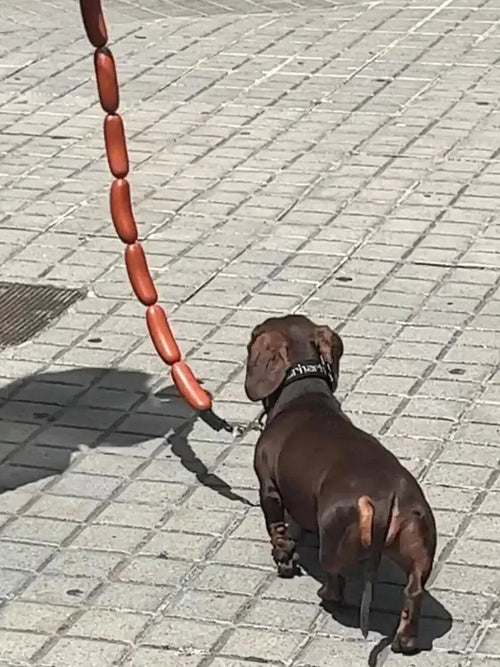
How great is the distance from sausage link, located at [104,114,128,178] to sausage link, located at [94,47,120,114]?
4 cm

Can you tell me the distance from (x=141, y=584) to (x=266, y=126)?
5658 millimetres

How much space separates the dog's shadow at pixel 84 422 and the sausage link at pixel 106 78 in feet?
4.69

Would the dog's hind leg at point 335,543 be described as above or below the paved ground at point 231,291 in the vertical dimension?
above

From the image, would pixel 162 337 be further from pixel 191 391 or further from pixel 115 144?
pixel 115 144

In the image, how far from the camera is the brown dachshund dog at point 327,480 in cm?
524

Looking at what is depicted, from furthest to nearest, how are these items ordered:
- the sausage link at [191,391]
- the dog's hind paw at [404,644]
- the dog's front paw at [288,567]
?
the sausage link at [191,391] → the dog's front paw at [288,567] → the dog's hind paw at [404,644]

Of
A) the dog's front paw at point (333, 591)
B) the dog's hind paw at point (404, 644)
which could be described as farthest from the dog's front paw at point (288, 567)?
the dog's hind paw at point (404, 644)

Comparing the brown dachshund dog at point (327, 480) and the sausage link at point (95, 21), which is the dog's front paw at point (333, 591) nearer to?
the brown dachshund dog at point (327, 480)

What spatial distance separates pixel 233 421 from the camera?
7.20 m

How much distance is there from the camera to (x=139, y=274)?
6559 millimetres

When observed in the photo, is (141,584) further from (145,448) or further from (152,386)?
(152,386)

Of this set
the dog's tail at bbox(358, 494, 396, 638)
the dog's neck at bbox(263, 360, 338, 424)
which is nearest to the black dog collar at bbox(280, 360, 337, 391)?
the dog's neck at bbox(263, 360, 338, 424)

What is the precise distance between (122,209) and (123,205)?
17 millimetres

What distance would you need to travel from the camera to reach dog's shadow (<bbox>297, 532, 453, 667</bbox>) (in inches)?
219
